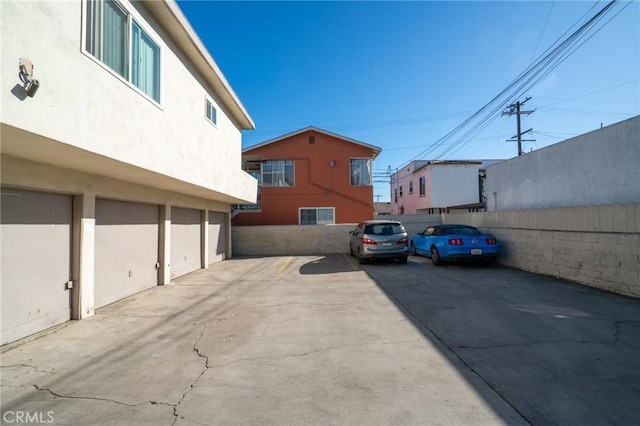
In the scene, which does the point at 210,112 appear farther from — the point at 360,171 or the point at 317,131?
the point at 360,171

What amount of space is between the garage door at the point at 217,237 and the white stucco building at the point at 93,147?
12.2ft

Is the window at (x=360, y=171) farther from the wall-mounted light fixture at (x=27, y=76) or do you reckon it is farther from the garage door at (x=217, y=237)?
the wall-mounted light fixture at (x=27, y=76)

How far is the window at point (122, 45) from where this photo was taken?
430 cm

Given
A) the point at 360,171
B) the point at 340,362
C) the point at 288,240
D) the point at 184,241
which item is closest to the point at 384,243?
the point at 288,240

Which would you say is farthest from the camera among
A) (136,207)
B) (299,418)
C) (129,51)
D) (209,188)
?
(209,188)

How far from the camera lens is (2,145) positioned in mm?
3678

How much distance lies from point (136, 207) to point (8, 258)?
3196mm

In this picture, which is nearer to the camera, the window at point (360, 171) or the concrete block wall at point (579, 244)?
the concrete block wall at point (579, 244)

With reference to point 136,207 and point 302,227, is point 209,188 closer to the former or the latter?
point 136,207

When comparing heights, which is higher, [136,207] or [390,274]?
[136,207]

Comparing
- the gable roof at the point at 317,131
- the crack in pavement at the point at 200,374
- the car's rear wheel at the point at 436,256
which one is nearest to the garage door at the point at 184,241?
the crack in pavement at the point at 200,374

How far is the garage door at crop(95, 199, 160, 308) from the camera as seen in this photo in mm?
6114

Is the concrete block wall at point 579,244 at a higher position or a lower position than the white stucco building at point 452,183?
lower

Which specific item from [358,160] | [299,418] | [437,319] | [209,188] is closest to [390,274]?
[437,319]
